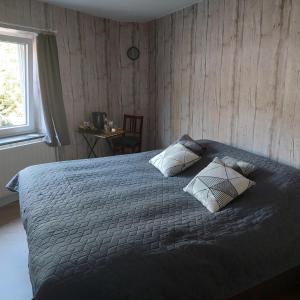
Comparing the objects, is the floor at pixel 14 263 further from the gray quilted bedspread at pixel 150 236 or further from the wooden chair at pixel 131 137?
the wooden chair at pixel 131 137

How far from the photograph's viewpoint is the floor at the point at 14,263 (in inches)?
80.4

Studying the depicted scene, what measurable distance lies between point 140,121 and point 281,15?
7.80ft

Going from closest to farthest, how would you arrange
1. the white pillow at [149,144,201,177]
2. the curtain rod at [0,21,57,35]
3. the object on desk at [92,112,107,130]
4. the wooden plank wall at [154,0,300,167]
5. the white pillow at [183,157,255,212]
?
the white pillow at [183,157,255,212] → the wooden plank wall at [154,0,300,167] → the white pillow at [149,144,201,177] → the curtain rod at [0,21,57,35] → the object on desk at [92,112,107,130]

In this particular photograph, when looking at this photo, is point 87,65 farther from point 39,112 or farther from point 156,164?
point 156,164

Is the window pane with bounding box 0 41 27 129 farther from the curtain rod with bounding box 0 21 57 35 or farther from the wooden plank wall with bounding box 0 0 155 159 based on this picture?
the wooden plank wall with bounding box 0 0 155 159

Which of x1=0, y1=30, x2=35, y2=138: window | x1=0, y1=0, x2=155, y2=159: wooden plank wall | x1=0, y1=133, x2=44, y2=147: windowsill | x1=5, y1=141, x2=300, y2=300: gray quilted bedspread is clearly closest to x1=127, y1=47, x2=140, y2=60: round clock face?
x1=0, y1=0, x2=155, y2=159: wooden plank wall

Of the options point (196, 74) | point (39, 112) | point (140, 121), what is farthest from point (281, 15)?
point (39, 112)

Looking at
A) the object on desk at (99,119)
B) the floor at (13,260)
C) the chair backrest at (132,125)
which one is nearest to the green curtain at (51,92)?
the object on desk at (99,119)

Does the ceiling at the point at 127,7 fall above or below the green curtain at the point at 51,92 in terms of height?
above

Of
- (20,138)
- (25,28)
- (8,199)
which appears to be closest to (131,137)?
(20,138)

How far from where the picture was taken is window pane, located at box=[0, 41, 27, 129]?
3482 millimetres

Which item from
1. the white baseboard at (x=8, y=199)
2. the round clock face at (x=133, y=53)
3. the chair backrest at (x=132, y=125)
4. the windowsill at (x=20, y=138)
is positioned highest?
the round clock face at (x=133, y=53)

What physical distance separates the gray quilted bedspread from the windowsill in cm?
110

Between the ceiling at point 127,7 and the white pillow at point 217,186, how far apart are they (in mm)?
2167
